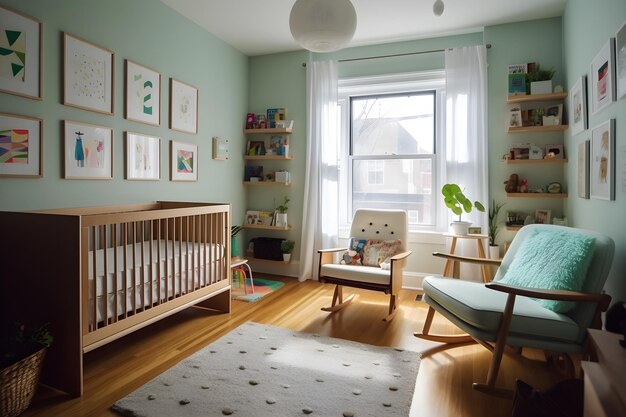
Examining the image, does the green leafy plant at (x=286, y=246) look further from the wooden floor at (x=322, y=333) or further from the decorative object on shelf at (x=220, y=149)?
the decorative object on shelf at (x=220, y=149)

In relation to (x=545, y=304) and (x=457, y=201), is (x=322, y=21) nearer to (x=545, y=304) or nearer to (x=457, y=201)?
(x=545, y=304)

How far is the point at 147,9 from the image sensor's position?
3.16 meters

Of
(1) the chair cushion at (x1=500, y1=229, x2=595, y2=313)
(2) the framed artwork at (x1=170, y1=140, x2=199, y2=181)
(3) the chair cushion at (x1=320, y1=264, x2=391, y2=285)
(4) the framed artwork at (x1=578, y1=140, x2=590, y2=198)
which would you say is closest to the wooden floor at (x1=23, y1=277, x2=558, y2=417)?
(3) the chair cushion at (x1=320, y1=264, x2=391, y2=285)

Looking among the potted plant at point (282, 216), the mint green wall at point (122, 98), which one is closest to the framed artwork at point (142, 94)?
the mint green wall at point (122, 98)

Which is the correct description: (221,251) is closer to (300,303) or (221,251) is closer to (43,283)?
(300,303)

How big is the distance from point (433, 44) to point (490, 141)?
117 cm

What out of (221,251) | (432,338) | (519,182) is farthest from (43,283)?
(519,182)

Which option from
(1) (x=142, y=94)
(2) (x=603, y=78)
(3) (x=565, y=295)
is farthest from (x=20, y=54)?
(2) (x=603, y=78)

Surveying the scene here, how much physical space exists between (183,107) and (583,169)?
10.9 feet

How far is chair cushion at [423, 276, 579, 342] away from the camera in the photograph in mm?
1797

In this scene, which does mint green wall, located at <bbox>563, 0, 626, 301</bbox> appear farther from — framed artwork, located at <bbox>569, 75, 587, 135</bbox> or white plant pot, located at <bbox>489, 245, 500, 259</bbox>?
white plant pot, located at <bbox>489, 245, 500, 259</bbox>

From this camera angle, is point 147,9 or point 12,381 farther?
point 147,9

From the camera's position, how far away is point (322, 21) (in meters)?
A: 1.82

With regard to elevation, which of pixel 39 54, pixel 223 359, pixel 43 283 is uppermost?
pixel 39 54
